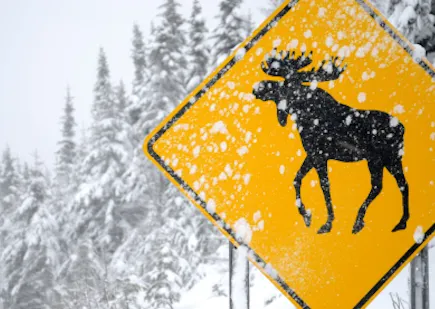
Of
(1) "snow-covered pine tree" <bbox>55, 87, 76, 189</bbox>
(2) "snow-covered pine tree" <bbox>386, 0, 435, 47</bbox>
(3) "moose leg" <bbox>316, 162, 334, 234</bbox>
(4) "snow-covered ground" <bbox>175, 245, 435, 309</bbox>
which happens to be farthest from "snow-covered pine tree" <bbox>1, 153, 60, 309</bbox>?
(3) "moose leg" <bbox>316, 162, 334, 234</bbox>

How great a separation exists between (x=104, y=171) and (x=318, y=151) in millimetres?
23325

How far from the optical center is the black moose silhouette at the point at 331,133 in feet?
5.92

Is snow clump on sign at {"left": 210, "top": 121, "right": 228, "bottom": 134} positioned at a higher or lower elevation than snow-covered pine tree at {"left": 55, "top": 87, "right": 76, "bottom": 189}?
lower

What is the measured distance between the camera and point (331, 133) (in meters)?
1.81

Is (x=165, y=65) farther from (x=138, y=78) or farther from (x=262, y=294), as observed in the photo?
(x=262, y=294)

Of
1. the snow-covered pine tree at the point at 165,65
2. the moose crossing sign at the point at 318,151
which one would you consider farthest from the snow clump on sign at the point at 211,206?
the snow-covered pine tree at the point at 165,65

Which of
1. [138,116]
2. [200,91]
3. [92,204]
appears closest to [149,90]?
[138,116]

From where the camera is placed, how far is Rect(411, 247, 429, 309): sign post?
6.63 feet

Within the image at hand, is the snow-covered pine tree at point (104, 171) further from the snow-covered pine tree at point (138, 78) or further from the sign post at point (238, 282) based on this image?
the sign post at point (238, 282)

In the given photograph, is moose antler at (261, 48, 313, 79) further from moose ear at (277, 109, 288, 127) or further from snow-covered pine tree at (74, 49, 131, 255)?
snow-covered pine tree at (74, 49, 131, 255)

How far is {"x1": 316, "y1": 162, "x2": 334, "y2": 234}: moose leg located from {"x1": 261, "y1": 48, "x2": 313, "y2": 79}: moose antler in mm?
455

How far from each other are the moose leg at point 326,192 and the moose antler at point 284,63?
0.46m

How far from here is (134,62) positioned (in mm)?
26312

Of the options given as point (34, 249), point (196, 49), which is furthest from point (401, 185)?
point (34, 249)
